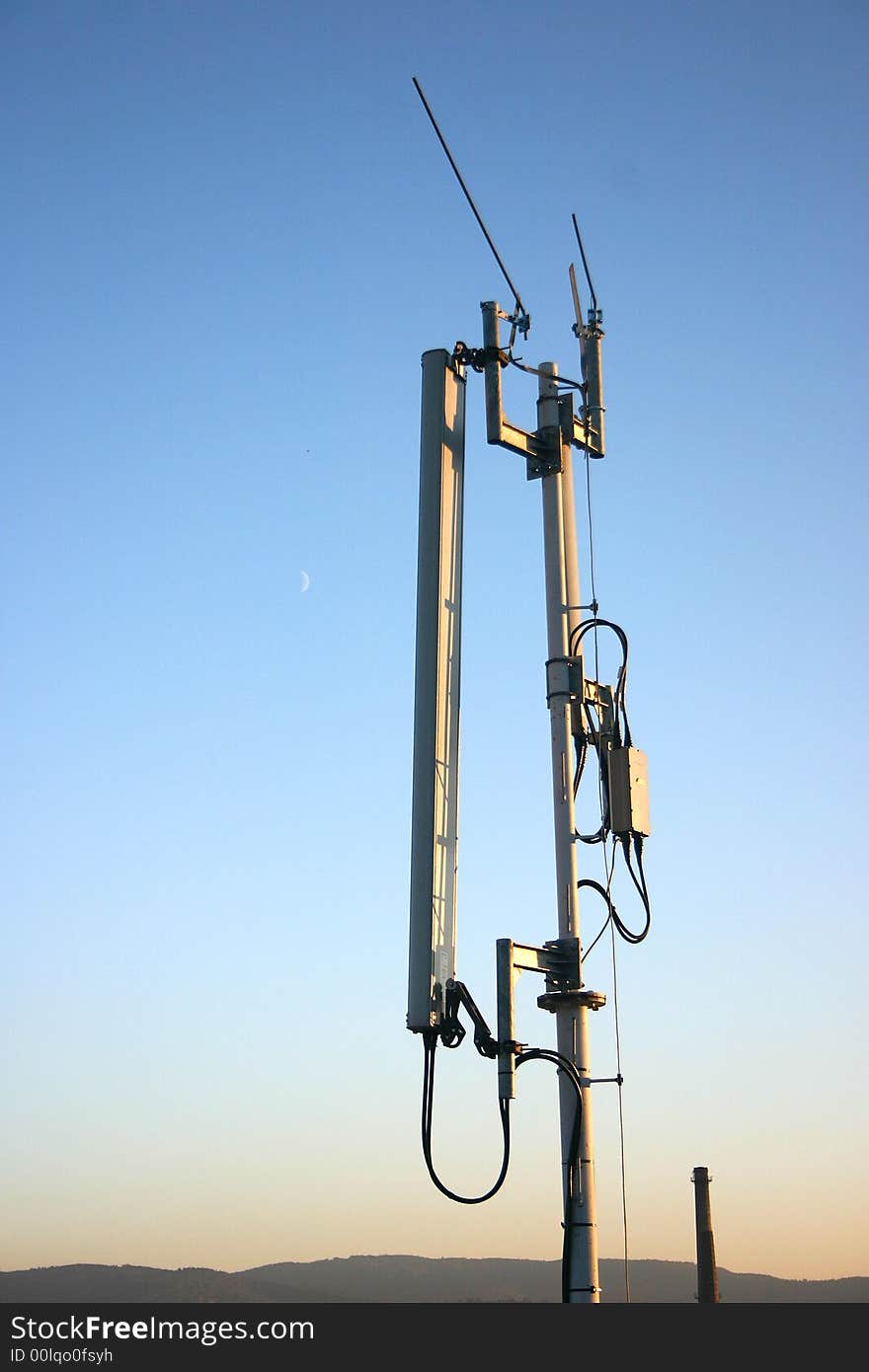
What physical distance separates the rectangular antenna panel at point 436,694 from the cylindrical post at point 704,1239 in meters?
24.1

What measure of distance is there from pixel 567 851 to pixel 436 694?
67.8 inches

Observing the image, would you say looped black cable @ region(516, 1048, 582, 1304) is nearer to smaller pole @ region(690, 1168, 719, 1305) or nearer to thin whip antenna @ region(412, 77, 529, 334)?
thin whip antenna @ region(412, 77, 529, 334)

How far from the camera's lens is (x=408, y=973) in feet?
41.3

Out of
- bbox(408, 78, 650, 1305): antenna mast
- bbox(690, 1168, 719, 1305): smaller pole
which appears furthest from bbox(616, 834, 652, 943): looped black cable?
bbox(690, 1168, 719, 1305): smaller pole

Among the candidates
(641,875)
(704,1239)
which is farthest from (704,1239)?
(641,875)

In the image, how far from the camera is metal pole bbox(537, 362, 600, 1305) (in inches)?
469

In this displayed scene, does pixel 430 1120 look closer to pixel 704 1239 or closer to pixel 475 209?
pixel 475 209
